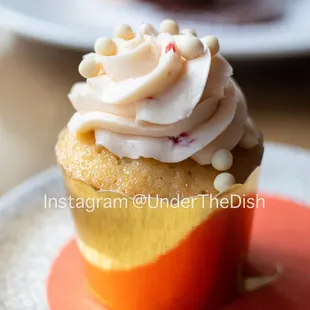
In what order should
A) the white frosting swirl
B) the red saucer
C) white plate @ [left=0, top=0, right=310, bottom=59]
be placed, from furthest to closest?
white plate @ [left=0, top=0, right=310, bottom=59], the red saucer, the white frosting swirl

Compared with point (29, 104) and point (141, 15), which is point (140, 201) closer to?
point (29, 104)

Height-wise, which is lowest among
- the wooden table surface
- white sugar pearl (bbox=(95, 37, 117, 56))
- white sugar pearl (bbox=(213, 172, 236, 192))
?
the wooden table surface

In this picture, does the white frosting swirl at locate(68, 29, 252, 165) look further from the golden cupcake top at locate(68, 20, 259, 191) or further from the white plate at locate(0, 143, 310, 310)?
the white plate at locate(0, 143, 310, 310)

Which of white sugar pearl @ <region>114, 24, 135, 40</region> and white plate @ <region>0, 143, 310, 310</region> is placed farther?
white plate @ <region>0, 143, 310, 310</region>

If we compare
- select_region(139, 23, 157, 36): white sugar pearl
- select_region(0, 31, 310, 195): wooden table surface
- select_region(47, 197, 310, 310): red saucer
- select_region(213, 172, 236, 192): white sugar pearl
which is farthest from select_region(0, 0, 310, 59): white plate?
select_region(213, 172, 236, 192): white sugar pearl

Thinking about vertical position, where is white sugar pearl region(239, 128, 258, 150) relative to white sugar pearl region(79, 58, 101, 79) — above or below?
below

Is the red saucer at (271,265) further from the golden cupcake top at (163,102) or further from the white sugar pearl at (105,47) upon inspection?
the white sugar pearl at (105,47)

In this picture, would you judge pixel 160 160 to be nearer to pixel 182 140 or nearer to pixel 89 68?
pixel 182 140
